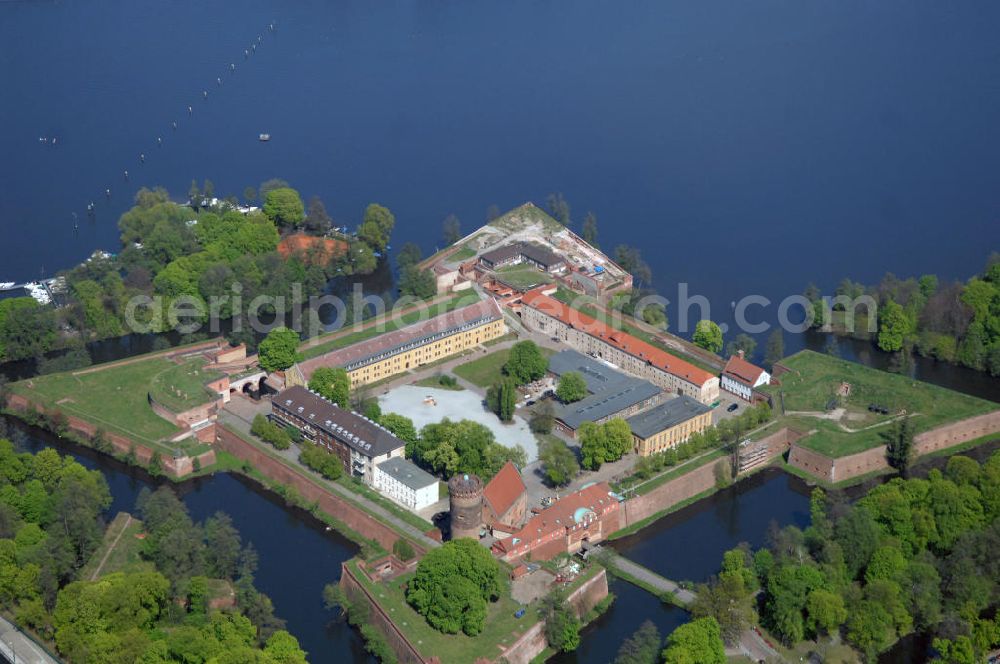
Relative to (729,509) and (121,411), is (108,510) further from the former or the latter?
(729,509)

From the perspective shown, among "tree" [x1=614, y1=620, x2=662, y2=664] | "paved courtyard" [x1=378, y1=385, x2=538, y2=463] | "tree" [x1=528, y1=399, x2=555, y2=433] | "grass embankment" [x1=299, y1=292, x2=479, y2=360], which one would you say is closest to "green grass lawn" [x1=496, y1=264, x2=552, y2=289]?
"grass embankment" [x1=299, y1=292, x2=479, y2=360]

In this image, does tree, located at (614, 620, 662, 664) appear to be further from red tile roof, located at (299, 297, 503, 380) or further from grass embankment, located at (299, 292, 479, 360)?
grass embankment, located at (299, 292, 479, 360)

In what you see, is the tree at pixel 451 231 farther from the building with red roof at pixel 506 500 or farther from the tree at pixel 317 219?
the building with red roof at pixel 506 500

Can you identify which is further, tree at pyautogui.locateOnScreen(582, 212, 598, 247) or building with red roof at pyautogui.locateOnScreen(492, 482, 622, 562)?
tree at pyautogui.locateOnScreen(582, 212, 598, 247)

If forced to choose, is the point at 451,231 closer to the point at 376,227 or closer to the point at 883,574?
the point at 376,227

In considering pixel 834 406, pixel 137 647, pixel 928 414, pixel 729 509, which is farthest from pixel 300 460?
pixel 928 414

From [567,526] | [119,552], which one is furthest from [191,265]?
[567,526]
